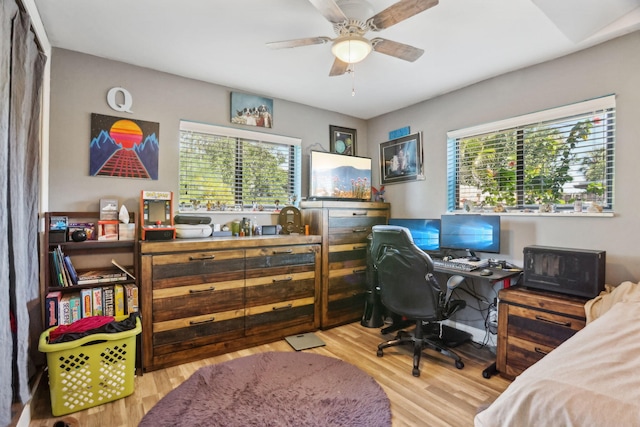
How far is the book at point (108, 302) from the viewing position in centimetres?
234

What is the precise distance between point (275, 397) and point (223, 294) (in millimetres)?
955

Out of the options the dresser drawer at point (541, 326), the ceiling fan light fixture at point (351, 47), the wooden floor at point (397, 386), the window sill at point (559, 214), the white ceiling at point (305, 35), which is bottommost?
the wooden floor at point (397, 386)

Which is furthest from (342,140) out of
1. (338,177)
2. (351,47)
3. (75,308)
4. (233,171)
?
(75,308)

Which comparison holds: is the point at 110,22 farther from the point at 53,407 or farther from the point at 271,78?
the point at 53,407

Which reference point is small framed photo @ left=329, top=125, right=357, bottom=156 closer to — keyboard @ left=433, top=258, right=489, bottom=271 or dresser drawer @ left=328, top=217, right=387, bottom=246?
dresser drawer @ left=328, top=217, right=387, bottom=246

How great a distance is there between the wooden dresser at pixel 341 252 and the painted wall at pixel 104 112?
934 mm

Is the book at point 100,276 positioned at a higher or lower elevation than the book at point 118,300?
higher

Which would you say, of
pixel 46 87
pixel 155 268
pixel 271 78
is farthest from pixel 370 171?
pixel 46 87

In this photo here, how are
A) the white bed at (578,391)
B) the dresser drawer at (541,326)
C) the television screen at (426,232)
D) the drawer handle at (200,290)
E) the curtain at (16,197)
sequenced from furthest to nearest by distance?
the television screen at (426,232) < the drawer handle at (200,290) < the dresser drawer at (541,326) < the curtain at (16,197) < the white bed at (578,391)

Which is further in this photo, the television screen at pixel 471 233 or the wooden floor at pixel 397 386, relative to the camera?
the television screen at pixel 471 233

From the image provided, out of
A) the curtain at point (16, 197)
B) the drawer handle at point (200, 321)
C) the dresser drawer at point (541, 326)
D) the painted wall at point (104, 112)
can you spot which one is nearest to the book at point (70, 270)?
the curtain at point (16, 197)

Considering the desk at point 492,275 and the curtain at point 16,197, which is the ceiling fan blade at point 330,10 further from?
the desk at point 492,275

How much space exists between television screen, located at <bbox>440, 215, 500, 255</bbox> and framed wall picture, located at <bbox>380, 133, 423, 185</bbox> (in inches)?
31.1

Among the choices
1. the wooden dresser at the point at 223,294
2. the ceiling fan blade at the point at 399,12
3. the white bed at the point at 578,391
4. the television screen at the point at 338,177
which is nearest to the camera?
the white bed at the point at 578,391
